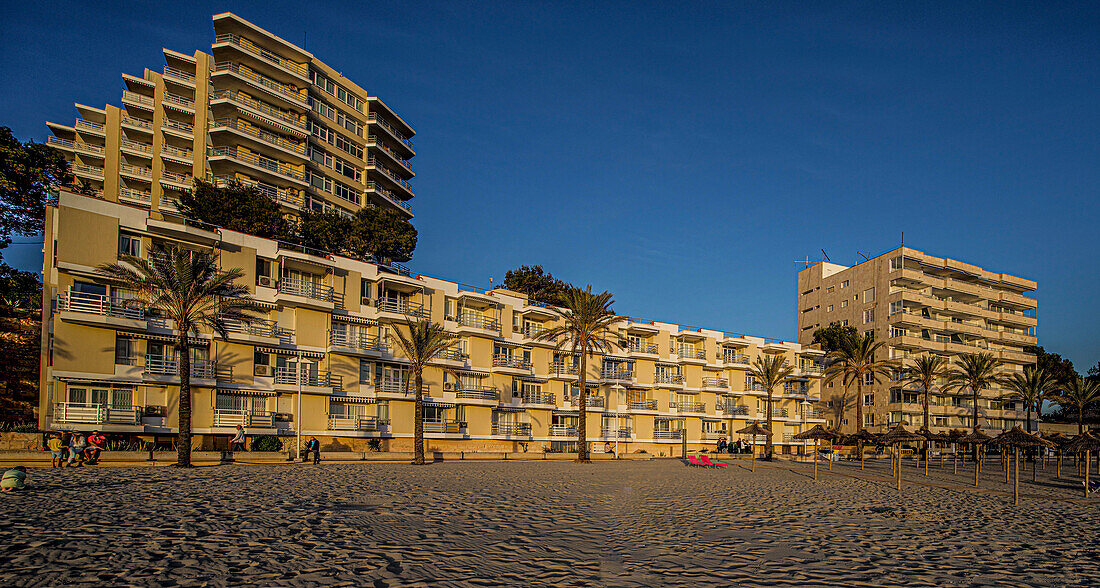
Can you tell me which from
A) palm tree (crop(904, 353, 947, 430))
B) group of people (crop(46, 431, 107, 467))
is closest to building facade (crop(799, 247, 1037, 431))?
palm tree (crop(904, 353, 947, 430))

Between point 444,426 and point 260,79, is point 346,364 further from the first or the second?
point 260,79

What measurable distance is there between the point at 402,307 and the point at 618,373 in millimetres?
24591

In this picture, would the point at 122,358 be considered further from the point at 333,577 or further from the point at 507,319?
the point at 333,577

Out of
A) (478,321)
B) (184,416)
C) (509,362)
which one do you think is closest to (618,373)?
(509,362)

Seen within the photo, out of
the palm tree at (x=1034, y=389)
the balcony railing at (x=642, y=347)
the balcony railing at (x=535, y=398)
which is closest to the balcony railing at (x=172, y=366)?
the balcony railing at (x=535, y=398)

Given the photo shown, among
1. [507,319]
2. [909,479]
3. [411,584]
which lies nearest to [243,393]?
[507,319]

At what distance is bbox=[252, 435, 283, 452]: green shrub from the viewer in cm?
3978

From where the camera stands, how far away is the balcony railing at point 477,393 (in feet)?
172

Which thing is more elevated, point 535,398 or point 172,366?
point 172,366

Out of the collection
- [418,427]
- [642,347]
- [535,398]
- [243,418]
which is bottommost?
[418,427]

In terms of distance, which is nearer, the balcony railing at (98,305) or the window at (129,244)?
the balcony railing at (98,305)

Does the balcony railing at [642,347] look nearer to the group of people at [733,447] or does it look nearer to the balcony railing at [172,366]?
the group of people at [733,447]

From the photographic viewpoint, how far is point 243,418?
40906 mm

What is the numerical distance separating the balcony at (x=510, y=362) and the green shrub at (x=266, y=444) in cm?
1975
